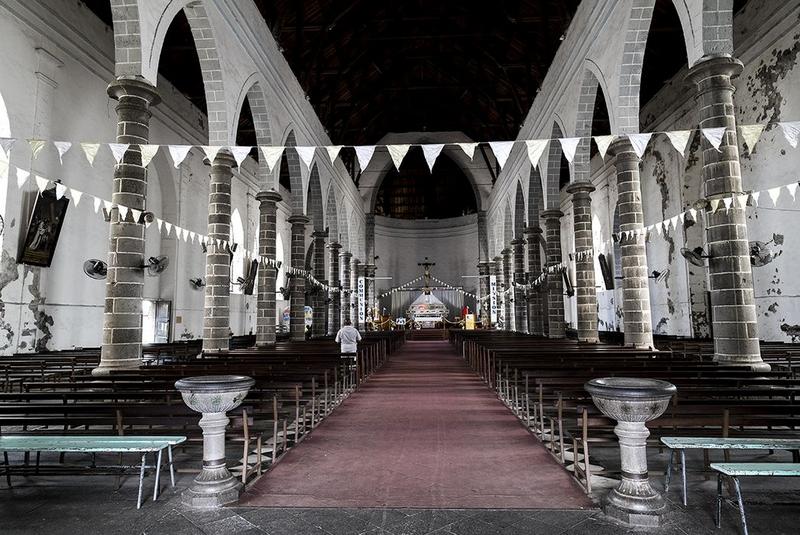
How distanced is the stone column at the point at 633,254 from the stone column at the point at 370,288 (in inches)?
917

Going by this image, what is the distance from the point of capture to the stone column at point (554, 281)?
1773 centimetres

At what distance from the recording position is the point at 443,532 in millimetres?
3553

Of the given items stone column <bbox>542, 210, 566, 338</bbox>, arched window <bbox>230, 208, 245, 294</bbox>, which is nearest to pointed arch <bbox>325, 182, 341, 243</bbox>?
arched window <bbox>230, 208, 245, 294</bbox>

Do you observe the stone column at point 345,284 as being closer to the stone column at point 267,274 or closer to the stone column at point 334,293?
the stone column at point 334,293

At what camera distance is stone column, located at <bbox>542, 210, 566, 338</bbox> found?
58.2 ft

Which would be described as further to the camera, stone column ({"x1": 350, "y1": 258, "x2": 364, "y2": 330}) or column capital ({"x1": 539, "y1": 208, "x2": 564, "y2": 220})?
stone column ({"x1": 350, "y1": 258, "x2": 364, "y2": 330})

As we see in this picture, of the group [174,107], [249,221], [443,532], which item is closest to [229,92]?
[174,107]

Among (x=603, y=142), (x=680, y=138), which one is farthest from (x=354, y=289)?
(x=680, y=138)

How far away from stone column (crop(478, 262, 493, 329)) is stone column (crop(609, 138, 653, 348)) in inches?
849

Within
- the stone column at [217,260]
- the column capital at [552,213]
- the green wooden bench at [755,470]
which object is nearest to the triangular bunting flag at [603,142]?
the green wooden bench at [755,470]

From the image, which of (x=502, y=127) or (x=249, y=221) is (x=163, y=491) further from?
(x=502, y=127)

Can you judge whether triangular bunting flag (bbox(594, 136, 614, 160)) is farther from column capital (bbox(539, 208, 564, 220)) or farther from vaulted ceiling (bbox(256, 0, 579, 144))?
vaulted ceiling (bbox(256, 0, 579, 144))

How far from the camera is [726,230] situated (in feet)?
26.6

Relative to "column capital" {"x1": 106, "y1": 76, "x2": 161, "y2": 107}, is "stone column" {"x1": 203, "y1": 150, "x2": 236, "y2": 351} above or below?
below
